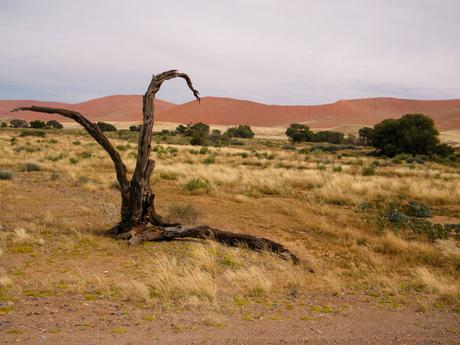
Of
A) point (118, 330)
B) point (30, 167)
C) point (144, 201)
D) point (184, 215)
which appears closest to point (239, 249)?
point (144, 201)

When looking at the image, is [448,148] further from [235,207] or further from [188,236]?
[188,236]

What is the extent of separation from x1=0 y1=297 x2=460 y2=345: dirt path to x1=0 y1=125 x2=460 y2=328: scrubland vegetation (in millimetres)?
244

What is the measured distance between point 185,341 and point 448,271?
5.12m

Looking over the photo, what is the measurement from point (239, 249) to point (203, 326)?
329 cm

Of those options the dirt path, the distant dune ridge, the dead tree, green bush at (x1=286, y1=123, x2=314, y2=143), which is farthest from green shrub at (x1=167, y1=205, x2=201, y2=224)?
the distant dune ridge

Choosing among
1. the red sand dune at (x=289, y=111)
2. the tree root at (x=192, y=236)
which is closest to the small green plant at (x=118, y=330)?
the tree root at (x=192, y=236)

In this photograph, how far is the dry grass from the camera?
5402 millimetres

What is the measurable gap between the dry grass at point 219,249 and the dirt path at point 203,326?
1.32ft

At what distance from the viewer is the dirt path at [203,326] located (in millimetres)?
3955

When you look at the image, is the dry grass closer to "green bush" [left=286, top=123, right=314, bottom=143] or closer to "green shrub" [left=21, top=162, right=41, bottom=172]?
"green shrub" [left=21, top=162, right=41, bottom=172]

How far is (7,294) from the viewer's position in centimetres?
498

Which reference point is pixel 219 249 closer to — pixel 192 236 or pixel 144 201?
pixel 192 236

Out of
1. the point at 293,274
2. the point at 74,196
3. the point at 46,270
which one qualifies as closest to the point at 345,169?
the point at 74,196

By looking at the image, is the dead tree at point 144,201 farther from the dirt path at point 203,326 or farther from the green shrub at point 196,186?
the green shrub at point 196,186
